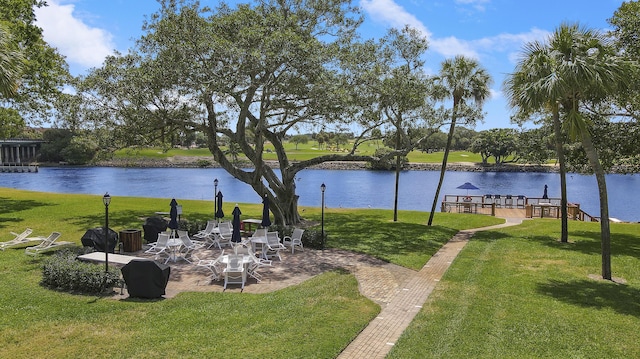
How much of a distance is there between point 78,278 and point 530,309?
441 inches

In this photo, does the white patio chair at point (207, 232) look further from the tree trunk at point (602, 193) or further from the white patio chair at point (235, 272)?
the tree trunk at point (602, 193)

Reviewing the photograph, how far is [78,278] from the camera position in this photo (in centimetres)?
1097

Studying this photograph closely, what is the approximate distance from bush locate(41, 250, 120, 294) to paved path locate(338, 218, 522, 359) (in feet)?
21.4

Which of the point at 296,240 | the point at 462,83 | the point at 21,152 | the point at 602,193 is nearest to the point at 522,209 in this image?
the point at 462,83

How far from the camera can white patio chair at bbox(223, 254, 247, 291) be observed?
1192 cm

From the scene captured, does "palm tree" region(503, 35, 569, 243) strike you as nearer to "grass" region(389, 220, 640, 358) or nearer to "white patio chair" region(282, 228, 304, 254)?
"grass" region(389, 220, 640, 358)

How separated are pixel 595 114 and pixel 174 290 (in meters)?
18.7

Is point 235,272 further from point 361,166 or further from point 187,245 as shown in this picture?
point 361,166

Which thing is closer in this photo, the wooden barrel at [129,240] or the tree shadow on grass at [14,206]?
the wooden barrel at [129,240]

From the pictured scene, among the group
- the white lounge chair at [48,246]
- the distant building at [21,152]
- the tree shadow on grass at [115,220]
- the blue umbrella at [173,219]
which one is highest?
the distant building at [21,152]

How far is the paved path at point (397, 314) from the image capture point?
831 cm

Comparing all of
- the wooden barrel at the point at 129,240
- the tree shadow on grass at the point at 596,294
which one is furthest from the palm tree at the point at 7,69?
the tree shadow on grass at the point at 596,294

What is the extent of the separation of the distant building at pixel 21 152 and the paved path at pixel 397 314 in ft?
445

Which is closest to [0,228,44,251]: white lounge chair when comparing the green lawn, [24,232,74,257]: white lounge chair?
the green lawn
